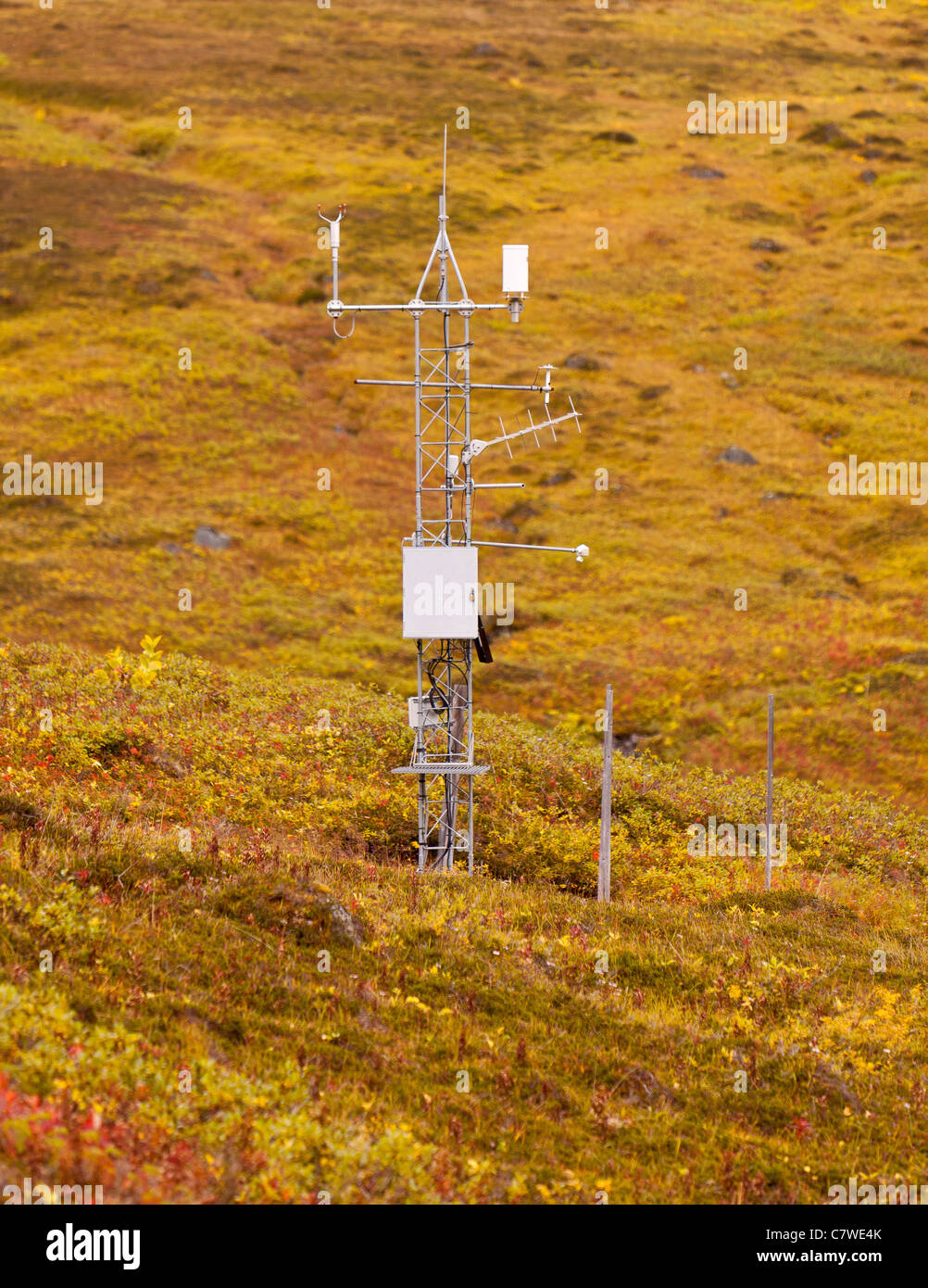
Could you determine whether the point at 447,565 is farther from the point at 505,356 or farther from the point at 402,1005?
the point at 505,356

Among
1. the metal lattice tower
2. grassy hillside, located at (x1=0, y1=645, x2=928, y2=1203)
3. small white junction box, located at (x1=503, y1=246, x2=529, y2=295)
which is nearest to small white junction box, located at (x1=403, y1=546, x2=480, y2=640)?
the metal lattice tower

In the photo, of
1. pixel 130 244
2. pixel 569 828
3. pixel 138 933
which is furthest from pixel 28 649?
pixel 130 244

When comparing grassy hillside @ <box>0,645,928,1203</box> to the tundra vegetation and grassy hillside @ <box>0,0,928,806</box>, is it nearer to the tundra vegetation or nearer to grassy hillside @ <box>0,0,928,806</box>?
the tundra vegetation

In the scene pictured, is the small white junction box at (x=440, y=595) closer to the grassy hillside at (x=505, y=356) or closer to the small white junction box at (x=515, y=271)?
the small white junction box at (x=515, y=271)

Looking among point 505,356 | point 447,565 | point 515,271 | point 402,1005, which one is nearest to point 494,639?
point 447,565

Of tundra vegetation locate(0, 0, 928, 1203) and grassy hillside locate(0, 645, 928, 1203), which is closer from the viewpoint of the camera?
grassy hillside locate(0, 645, 928, 1203)

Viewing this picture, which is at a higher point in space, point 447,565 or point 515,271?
point 515,271

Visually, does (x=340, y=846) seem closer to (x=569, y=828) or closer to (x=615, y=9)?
(x=569, y=828)
